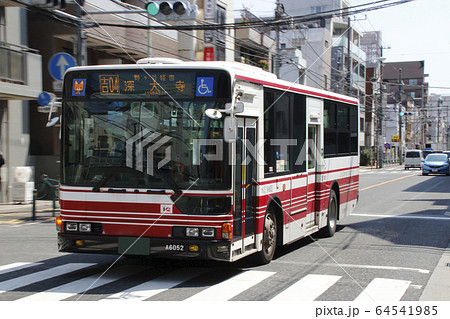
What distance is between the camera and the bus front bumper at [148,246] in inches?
307

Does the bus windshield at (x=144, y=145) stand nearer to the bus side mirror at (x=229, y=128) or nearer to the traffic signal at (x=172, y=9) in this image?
the bus side mirror at (x=229, y=128)

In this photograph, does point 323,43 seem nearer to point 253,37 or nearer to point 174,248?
point 253,37

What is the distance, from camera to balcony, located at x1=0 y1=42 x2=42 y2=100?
19375 mm

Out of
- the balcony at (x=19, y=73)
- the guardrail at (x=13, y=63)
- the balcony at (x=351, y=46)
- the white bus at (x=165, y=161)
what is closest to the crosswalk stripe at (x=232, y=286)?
the white bus at (x=165, y=161)

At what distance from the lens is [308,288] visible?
25.9 ft

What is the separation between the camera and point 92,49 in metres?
25.5

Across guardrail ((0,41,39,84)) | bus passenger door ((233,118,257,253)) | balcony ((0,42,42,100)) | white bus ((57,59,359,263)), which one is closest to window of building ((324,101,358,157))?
white bus ((57,59,359,263))

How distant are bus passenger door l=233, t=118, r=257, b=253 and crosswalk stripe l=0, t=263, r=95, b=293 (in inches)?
114

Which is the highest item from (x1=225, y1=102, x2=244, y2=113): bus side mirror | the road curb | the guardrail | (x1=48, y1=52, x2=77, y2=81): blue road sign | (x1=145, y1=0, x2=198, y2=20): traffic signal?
(x1=145, y1=0, x2=198, y2=20): traffic signal

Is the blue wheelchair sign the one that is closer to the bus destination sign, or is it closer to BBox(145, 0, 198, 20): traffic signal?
the bus destination sign

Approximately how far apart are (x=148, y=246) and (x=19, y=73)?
14345 millimetres

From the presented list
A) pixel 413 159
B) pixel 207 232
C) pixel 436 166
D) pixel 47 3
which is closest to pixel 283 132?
pixel 207 232

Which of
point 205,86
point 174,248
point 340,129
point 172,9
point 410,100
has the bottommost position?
point 174,248

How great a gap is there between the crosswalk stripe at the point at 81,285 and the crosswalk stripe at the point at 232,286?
5.19 feet
